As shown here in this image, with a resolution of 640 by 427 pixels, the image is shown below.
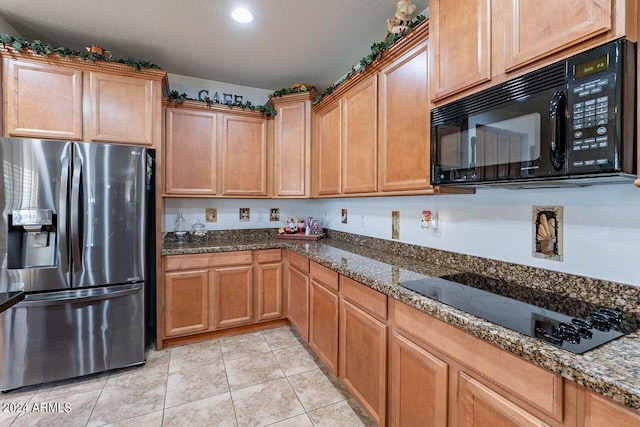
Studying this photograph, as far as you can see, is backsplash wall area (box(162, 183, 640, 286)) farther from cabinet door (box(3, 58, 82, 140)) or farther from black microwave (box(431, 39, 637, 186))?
cabinet door (box(3, 58, 82, 140))

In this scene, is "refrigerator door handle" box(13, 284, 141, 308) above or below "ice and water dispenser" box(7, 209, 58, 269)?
below

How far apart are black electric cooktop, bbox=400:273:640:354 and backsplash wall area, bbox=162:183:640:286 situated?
0.53 feet

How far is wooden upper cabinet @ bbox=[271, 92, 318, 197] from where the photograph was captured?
313 cm

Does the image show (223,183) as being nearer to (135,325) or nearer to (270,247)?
(270,247)

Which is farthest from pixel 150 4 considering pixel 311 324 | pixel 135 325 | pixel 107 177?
pixel 311 324

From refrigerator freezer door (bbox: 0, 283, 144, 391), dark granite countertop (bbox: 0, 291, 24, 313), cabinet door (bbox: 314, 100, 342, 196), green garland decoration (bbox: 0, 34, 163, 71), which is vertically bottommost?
refrigerator freezer door (bbox: 0, 283, 144, 391)

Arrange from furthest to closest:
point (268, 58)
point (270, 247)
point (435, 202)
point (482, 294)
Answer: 1. point (270, 247)
2. point (268, 58)
3. point (435, 202)
4. point (482, 294)

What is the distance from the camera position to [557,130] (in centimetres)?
97

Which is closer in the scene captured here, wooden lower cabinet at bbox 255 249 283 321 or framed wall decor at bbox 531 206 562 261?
framed wall decor at bbox 531 206 562 261

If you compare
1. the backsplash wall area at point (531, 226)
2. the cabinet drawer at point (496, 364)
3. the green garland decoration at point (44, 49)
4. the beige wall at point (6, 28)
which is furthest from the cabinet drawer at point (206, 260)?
the beige wall at point (6, 28)

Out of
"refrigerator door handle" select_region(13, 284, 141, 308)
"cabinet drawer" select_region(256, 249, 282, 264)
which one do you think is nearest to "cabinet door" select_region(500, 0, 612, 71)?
"cabinet drawer" select_region(256, 249, 282, 264)

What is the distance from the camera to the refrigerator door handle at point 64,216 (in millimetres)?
2084

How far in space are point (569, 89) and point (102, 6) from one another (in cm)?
278

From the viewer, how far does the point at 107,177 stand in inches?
88.0
